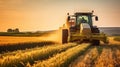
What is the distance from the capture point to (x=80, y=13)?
32062 mm

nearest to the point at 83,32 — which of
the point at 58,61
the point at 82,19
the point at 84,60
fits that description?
the point at 82,19

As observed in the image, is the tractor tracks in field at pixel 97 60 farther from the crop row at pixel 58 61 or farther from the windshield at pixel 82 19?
the windshield at pixel 82 19

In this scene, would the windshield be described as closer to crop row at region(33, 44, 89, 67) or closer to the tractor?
the tractor

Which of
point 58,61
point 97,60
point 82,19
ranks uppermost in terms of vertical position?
point 82,19

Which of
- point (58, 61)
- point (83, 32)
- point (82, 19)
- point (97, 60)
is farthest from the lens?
point (82, 19)

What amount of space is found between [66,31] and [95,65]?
17249 millimetres

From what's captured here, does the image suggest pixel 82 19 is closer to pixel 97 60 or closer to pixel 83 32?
pixel 83 32

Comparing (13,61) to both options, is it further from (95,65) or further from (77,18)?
(77,18)

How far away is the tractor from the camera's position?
30.0 meters

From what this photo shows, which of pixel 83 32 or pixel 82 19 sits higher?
pixel 82 19

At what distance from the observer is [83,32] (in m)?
30.4

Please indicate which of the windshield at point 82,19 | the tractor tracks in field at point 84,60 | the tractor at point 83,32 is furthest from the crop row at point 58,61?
the windshield at point 82,19

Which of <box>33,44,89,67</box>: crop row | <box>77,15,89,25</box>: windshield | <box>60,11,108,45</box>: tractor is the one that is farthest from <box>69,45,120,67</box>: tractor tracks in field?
<box>77,15,89,25</box>: windshield

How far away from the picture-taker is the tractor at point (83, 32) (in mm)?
30047
